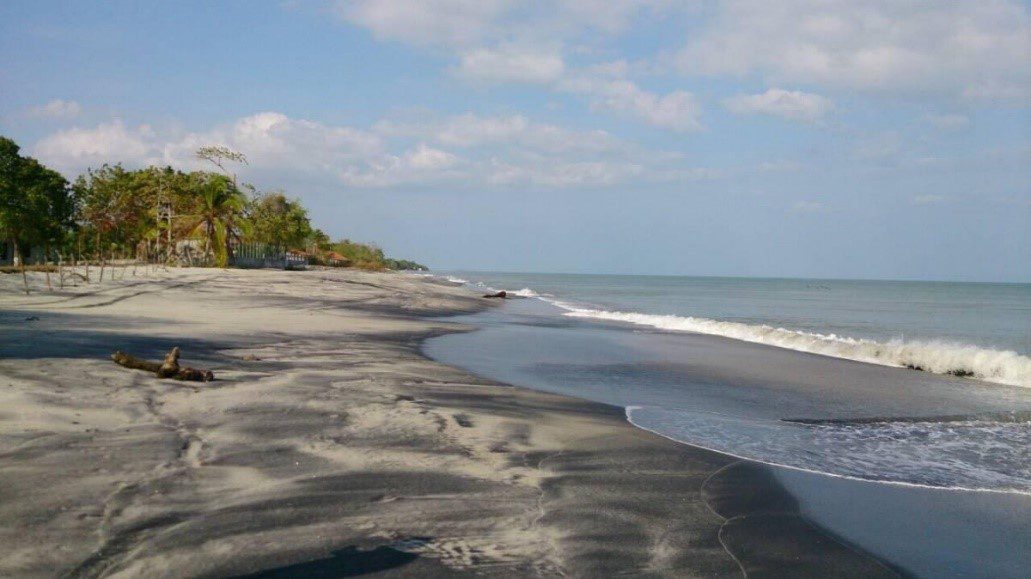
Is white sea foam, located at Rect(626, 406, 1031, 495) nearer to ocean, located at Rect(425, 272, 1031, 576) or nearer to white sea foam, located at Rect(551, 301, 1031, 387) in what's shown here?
ocean, located at Rect(425, 272, 1031, 576)

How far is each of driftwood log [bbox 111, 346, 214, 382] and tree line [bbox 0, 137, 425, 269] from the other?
4499cm

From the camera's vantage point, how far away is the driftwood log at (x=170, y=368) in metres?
8.41

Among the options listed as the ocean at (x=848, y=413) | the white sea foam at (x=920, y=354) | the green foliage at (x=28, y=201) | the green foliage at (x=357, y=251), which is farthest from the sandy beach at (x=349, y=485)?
the green foliage at (x=357, y=251)

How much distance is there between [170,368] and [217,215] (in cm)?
5120

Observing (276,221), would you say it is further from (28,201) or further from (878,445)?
(878,445)

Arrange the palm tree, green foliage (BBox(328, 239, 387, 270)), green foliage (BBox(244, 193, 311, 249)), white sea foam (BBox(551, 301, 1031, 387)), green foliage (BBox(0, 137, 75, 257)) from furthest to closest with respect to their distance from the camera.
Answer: green foliage (BBox(328, 239, 387, 270)), green foliage (BBox(244, 193, 311, 249)), the palm tree, green foliage (BBox(0, 137, 75, 257)), white sea foam (BBox(551, 301, 1031, 387))

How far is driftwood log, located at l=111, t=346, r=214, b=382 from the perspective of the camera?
27.6ft

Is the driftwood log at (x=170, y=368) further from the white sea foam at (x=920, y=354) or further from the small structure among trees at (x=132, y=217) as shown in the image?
the small structure among trees at (x=132, y=217)

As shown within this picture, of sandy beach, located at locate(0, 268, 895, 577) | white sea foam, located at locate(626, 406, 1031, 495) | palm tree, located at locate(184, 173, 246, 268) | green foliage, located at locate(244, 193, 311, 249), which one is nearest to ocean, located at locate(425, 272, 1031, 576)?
white sea foam, located at locate(626, 406, 1031, 495)

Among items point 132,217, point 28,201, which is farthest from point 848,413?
point 132,217

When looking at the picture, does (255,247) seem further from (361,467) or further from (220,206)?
(361,467)

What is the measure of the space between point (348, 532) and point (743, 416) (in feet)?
23.5

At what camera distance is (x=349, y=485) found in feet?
17.2

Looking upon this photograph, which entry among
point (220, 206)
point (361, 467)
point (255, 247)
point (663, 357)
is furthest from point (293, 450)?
point (255, 247)
